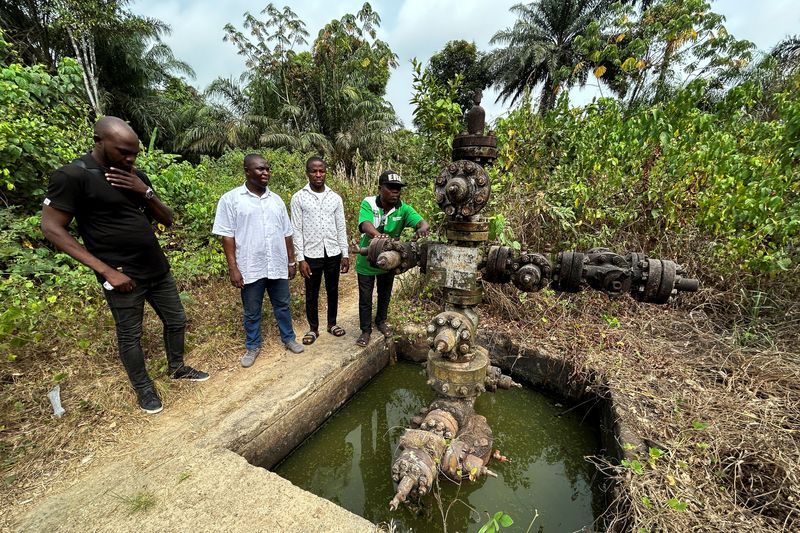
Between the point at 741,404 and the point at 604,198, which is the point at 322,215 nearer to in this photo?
the point at 604,198

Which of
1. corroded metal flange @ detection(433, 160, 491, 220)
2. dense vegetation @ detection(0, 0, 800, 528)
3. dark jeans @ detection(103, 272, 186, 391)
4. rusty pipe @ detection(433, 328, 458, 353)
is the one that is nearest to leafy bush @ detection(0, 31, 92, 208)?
dense vegetation @ detection(0, 0, 800, 528)

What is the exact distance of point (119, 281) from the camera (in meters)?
2.04

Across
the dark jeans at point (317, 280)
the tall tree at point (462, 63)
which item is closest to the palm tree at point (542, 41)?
the tall tree at point (462, 63)

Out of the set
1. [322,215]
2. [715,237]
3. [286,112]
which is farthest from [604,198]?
[286,112]

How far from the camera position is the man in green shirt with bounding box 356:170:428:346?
2949 millimetres

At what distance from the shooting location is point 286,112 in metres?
15.6

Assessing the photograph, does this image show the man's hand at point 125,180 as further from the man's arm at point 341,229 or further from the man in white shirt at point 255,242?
the man's arm at point 341,229

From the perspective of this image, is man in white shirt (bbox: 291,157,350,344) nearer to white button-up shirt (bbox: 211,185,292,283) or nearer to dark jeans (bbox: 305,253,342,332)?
dark jeans (bbox: 305,253,342,332)

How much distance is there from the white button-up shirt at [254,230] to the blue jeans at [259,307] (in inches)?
4.5

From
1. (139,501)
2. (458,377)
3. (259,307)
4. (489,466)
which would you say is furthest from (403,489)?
(259,307)

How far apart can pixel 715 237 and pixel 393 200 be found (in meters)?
3.14

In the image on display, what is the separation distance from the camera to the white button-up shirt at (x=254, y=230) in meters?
2.65

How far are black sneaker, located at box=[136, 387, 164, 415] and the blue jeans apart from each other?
2.53 ft

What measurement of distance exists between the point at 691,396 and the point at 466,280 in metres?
1.70
